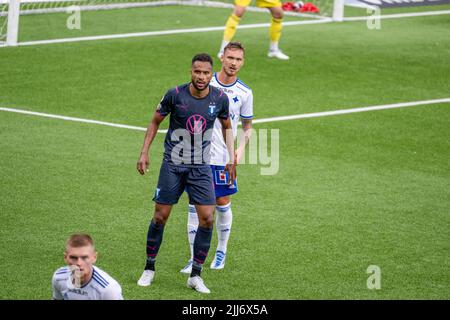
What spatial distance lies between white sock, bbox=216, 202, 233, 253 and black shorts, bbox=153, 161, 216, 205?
80 centimetres

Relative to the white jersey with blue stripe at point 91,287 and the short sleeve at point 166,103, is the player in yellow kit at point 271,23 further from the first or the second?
the white jersey with blue stripe at point 91,287

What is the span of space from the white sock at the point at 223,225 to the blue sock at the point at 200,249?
75 cm

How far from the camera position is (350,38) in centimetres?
2153

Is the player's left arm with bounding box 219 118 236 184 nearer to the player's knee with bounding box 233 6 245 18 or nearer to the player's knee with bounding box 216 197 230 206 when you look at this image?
the player's knee with bounding box 216 197 230 206

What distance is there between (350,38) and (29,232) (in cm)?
1273

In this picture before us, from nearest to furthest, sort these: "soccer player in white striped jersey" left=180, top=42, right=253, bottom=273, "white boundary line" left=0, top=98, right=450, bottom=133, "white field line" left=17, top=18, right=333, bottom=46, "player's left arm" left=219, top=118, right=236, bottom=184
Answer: "player's left arm" left=219, top=118, right=236, bottom=184 < "soccer player in white striped jersey" left=180, top=42, right=253, bottom=273 < "white boundary line" left=0, top=98, right=450, bottom=133 < "white field line" left=17, top=18, right=333, bottom=46

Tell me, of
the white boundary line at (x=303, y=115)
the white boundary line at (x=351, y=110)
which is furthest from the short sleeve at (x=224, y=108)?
the white boundary line at (x=351, y=110)

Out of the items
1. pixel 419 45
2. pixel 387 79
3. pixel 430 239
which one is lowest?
pixel 430 239

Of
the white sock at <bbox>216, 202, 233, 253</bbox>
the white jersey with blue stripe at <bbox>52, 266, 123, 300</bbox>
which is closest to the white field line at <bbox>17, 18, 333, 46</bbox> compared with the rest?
the white sock at <bbox>216, 202, 233, 253</bbox>

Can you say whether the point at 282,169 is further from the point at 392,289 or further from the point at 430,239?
the point at 392,289

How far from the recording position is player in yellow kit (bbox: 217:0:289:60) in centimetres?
1873

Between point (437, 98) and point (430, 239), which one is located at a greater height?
point (437, 98)

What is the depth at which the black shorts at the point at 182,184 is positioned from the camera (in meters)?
8.83
